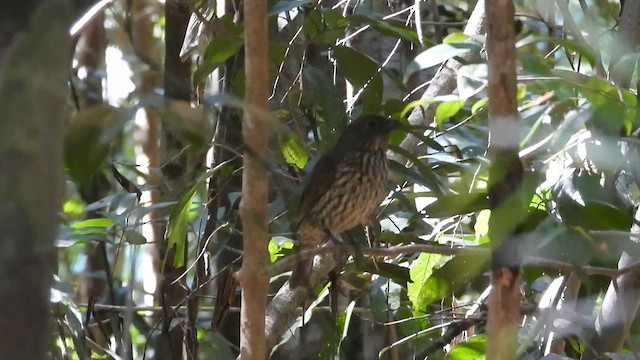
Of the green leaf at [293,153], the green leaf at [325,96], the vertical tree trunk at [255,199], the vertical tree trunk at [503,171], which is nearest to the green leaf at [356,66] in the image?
the green leaf at [325,96]

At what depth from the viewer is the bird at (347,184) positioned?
2.41 metres

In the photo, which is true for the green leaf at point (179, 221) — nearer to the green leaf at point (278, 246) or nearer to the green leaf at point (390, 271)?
the green leaf at point (278, 246)

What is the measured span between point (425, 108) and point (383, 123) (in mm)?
291

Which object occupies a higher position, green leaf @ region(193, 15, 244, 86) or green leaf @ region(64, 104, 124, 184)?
green leaf @ region(193, 15, 244, 86)

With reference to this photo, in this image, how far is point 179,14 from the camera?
9.25 ft

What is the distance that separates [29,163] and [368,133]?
192 cm

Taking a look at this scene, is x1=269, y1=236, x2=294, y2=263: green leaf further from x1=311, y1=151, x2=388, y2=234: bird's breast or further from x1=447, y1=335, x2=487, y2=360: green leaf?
x1=447, y1=335, x2=487, y2=360: green leaf

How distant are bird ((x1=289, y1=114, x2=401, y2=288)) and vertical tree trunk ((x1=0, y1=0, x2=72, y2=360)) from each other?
175 centimetres

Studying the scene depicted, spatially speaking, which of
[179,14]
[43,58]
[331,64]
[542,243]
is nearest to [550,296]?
[542,243]

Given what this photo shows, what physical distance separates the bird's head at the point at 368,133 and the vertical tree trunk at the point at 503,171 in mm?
1030

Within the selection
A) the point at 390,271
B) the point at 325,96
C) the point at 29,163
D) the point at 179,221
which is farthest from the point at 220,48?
the point at 29,163

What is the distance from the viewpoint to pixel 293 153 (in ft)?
6.40

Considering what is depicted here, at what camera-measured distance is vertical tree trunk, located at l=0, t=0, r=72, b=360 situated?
1.61 feet

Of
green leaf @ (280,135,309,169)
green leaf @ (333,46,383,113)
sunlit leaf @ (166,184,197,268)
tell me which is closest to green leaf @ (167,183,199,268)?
sunlit leaf @ (166,184,197,268)
